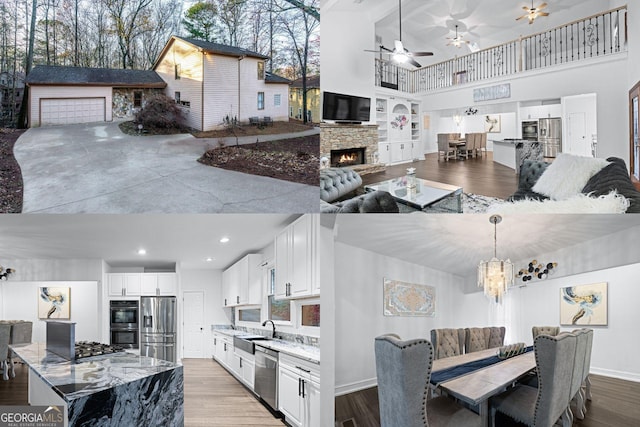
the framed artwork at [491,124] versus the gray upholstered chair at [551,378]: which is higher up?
the framed artwork at [491,124]

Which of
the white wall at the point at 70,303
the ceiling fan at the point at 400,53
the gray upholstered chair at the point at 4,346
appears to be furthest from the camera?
the white wall at the point at 70,303

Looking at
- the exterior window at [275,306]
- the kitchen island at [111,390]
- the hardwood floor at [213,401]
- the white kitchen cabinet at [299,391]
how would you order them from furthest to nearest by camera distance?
the exterior window at [275,306] → the hardwood floor at [213,401] → the white kitchen cabinet at [299,391] → the kitchen island at [111,390]

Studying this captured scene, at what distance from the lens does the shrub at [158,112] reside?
121 inches

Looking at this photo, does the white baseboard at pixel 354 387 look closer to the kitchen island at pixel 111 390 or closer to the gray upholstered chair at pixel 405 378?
the gray upholstered chair at pixel 405 378

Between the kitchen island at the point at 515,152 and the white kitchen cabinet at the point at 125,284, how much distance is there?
3.48m

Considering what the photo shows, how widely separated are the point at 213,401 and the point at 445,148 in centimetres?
372

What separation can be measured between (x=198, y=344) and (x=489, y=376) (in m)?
6.37

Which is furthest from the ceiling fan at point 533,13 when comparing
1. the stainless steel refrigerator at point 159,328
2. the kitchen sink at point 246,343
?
the stainless steel refrigerator at point 159,328

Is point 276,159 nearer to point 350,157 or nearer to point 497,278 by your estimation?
point 350,157

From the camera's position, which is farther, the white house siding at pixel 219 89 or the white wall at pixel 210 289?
the white wall at pixel 210 289

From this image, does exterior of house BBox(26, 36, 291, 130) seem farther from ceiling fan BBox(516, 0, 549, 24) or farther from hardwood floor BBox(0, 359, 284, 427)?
hardwood floor BBox(0, 359, 284, 427)

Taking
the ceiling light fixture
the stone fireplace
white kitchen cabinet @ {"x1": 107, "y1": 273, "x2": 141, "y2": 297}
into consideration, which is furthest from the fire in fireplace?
the ceiling light fixture

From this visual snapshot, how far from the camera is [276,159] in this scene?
123 inches

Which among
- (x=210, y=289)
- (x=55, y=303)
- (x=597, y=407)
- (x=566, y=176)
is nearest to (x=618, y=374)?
(x=597, y=407)
